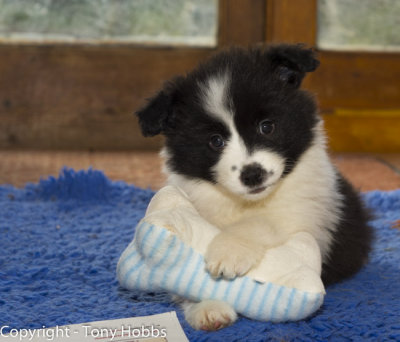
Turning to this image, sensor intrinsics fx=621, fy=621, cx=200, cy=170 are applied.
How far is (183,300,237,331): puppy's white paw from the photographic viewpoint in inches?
63.6

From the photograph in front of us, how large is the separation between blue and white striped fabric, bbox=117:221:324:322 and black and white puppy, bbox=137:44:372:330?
3.6 inches

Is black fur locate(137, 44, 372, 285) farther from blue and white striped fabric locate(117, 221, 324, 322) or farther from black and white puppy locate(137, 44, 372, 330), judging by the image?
blue and white striped fabric locate(117, 221, 324, 322)

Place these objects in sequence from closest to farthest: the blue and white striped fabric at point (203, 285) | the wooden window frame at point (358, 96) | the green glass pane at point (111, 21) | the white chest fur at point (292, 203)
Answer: the blue and white striped fabric at point (203, 285), the white chest fur at point (292, 203), the green glass pane at point (111, 21), the wooden window frame at point (358, 96)

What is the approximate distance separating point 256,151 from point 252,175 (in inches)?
3.1

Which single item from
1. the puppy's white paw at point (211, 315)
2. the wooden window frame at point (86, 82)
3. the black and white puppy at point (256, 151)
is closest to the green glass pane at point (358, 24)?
the wooden window frame at point (86, 82)

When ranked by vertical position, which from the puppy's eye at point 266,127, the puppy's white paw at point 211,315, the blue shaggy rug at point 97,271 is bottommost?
the blue shaggy rug at point 97,271

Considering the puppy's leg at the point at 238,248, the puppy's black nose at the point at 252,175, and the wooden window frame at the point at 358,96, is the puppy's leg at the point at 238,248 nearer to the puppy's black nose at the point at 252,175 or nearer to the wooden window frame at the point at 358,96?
the puppy's black nose at the point at 252,175

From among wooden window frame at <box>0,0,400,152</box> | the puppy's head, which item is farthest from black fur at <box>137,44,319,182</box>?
wooden window frame at <box>0,0,400,152</box>

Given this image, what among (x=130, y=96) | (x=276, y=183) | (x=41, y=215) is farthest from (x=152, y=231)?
(x=130, y=96)

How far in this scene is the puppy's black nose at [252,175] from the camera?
1778 millimetres

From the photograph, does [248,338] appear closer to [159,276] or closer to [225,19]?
[159,276]

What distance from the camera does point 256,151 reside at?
181 centimetres

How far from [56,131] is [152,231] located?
318cm

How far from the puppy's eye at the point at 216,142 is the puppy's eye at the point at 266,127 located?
121mm
